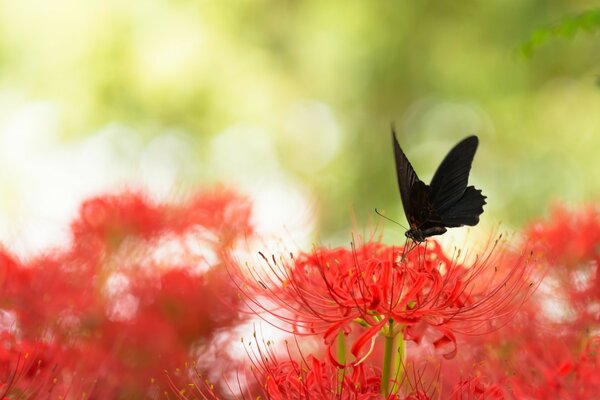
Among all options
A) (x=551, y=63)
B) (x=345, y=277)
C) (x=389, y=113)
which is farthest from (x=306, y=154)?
(x=345, y=277)

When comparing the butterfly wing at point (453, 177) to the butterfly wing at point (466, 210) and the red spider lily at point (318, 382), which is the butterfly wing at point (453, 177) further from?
the red spider lily at point (318, 382)

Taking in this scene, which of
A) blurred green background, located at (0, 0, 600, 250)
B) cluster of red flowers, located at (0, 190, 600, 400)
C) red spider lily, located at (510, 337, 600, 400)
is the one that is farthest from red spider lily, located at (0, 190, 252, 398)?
blurred green background, located at (0, 0, 600, 250)

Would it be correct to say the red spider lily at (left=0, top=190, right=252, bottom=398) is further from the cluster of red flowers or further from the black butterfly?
the black butterfly

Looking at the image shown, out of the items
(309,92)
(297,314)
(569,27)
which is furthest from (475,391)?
(309,92)

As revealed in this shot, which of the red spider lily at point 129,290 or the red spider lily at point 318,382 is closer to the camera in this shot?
the red spider lily at point 318,382

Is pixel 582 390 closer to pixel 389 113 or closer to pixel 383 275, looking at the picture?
pixel 383 275

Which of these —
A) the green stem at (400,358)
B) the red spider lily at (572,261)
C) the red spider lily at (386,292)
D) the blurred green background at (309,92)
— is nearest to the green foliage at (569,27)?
the red spider lily at (572,261)
